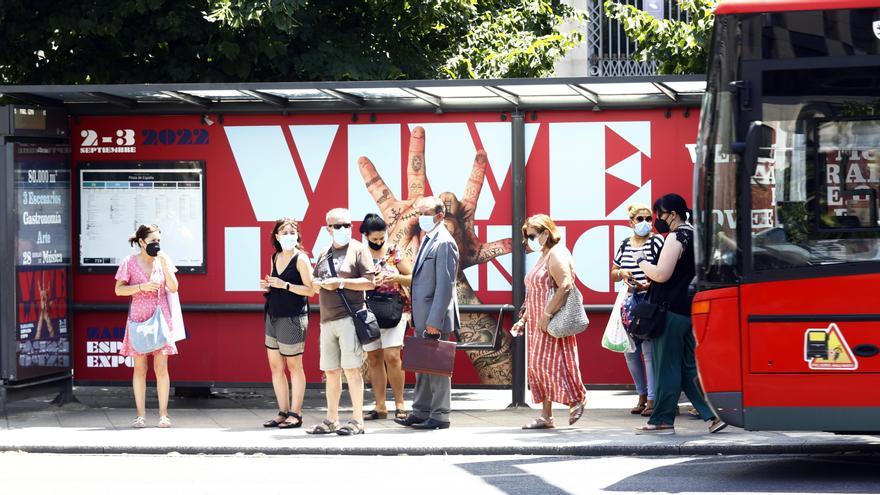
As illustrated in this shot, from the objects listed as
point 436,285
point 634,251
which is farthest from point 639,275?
point 436,285

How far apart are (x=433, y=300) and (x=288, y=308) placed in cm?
121

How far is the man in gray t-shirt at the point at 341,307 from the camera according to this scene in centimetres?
1117

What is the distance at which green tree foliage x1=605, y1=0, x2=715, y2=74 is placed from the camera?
15.5 meters

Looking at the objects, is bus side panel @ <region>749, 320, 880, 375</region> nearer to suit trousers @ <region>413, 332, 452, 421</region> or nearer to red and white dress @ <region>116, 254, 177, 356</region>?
suit trousers @ <region>413, 332, 452, 421</region>

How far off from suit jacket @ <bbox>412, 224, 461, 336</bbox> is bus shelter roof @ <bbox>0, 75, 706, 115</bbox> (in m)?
1.55

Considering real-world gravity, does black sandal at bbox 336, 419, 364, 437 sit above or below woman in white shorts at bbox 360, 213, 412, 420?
below

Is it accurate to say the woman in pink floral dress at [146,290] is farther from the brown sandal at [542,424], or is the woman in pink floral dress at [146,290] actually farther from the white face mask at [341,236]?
the brown sandal at [542,424]

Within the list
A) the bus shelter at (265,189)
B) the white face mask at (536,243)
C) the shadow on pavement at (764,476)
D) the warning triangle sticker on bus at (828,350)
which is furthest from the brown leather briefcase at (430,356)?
the warning triangle sticker on bus at (828,350)

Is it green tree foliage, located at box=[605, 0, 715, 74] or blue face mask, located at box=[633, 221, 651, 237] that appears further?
green tree foliage, located at box=[605, 0, 715, 74]

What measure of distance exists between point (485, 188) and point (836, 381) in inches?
194

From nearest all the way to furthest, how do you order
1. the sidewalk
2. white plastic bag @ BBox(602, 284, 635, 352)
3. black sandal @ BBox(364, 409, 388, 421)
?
1. the sidewalk
2. white plastic bag @ BBox(602, 284, 635, 352)
3. black sandal @ BBox(364, 409, 388, 421)

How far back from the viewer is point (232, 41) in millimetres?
15008

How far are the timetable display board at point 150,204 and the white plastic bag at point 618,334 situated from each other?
3.92 meters

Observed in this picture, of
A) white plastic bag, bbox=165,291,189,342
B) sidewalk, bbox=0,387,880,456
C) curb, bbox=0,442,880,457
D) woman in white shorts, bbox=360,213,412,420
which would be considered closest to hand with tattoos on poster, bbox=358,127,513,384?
sidewalk, bbox=0,387,880,456
